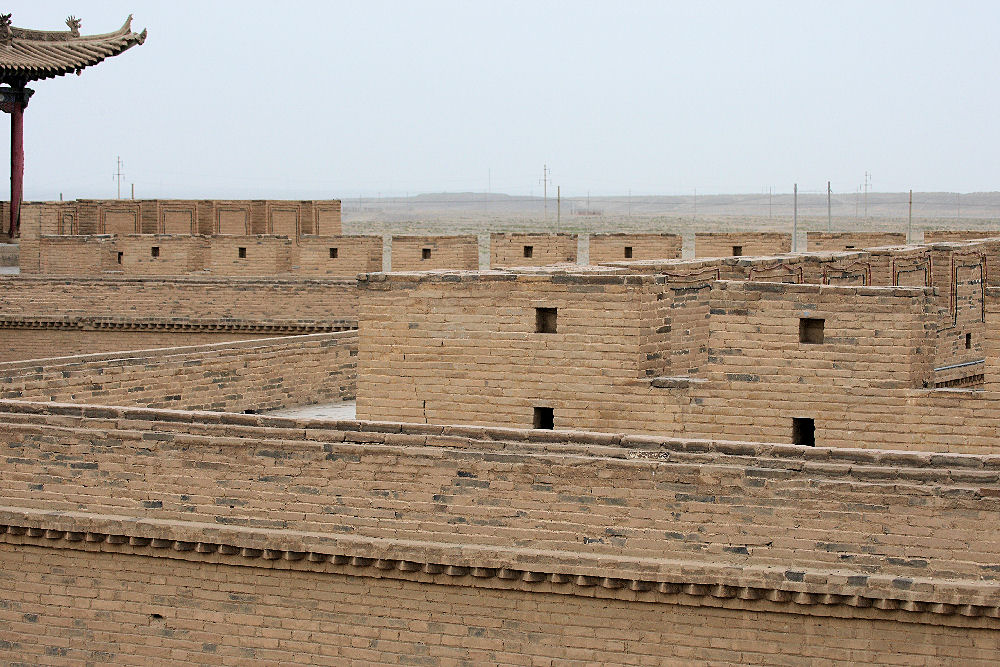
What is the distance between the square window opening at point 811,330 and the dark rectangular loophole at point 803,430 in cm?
64

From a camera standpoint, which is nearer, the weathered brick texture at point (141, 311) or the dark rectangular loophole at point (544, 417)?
the dark rectangular loophole at point (544, 417)

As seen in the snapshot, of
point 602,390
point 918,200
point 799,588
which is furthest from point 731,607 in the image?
point 918,200

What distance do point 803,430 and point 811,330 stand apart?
818 mm

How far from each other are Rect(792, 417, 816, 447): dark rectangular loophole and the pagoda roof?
2681 centimetres

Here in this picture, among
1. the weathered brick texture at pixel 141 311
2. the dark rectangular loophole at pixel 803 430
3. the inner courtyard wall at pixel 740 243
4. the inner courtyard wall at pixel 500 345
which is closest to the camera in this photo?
the dark rectangular loophole at pixel 803 430

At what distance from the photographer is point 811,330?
13227 millimetres

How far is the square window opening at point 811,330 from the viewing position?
43.2 ft

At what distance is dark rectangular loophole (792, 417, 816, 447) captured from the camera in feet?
43.1

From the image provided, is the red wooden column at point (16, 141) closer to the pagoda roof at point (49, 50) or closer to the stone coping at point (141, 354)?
the pagoda roof at point (49, 50)

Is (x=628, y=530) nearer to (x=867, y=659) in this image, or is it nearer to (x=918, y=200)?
(x=867, y=659)

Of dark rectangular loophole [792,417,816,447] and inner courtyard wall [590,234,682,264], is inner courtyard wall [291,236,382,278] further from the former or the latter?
dark rectangular loophole [792,417,816,447]

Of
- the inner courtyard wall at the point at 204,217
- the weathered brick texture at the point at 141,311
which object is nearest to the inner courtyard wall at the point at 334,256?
the weathered brick texture at the point at 141,311

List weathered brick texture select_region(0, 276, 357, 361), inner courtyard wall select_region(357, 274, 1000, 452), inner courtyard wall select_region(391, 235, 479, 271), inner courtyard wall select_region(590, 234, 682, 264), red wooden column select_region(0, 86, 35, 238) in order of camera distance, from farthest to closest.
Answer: red wooden column select_region(0, 86, 35, 238)
inner courtyard wall select_region(391, 235, 479, 271)
weathered brick texture select_region(0, 276, 357, 361)
inner courtyard wall select_region(590, 234, 682, 264)
inner courtyard wall select_region(357, 274, 1000, 452)

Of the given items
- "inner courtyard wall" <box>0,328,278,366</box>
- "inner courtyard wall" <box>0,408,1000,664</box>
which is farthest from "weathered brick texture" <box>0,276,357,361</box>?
"inner courtyard wall" <box>0,408,1000,664</box>
